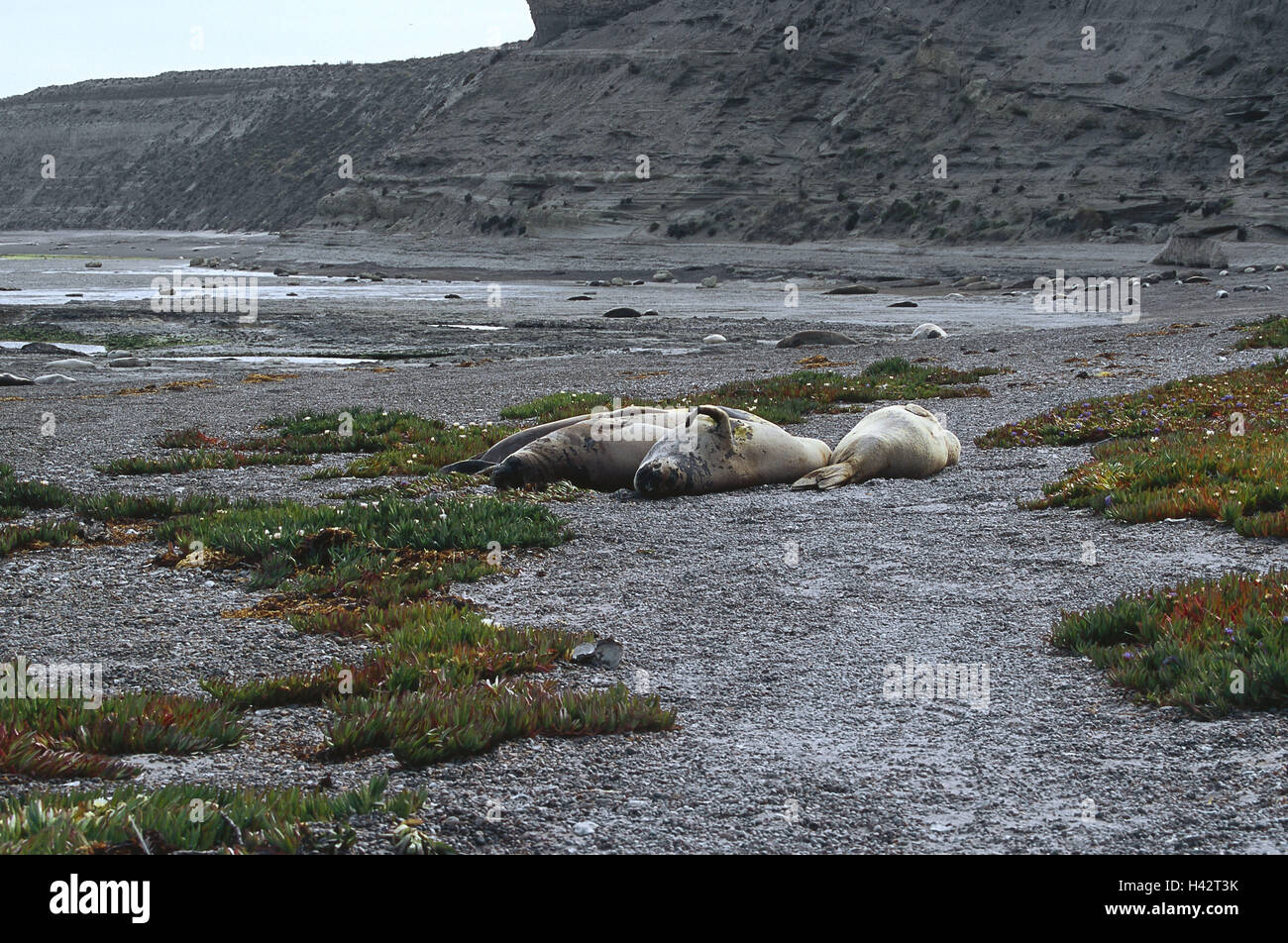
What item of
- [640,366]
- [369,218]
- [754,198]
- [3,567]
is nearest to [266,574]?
[3,567]

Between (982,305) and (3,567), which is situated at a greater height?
(982,305)

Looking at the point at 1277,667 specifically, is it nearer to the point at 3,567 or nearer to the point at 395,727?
the point at 395,727

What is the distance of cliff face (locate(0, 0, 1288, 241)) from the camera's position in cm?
6962

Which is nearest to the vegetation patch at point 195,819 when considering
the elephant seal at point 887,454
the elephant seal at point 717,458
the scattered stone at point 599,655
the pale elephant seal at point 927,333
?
the scattered stone at point 599,655

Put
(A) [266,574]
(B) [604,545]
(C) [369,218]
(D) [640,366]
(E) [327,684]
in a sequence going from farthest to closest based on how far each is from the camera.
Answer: (C) [369,218]
(D) [640,366]
(B) [604,545]
(A) [266,574]
(E) [327,684]

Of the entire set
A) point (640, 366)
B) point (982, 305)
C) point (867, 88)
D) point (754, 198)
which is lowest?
point (640, 366)

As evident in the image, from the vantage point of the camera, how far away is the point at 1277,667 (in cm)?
543

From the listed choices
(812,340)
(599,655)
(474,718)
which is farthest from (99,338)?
(474,718)

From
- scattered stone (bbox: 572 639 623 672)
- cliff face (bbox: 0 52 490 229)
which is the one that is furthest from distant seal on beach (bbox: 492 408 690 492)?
cliff face (bbox: 0 52 490 229)

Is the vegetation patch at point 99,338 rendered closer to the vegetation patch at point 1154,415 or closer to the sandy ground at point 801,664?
the sandy ground at point 801,664

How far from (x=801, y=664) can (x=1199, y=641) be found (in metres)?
1.95

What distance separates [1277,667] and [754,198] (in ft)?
261
